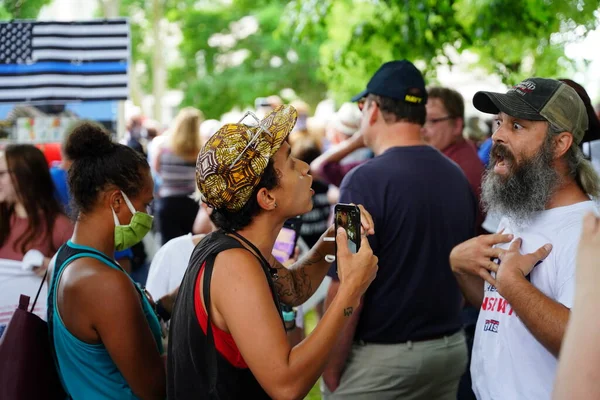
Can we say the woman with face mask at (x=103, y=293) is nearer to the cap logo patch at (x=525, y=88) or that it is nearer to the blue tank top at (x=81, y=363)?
the blue tank top at (x=81, y=363)

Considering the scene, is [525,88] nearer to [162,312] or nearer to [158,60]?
[162,312]

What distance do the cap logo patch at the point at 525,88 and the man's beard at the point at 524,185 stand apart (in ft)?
0.67

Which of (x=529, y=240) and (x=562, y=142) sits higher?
(x=562, y=142)

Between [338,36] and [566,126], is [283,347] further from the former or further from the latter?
[338,36]

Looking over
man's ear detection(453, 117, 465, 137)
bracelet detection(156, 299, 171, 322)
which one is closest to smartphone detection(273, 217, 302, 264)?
bracelet detection(156, 299, 171, 322)

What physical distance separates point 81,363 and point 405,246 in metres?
1.70

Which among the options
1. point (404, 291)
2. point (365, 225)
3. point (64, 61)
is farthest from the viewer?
point (64, 61)

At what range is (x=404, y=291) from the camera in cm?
388

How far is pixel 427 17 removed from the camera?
5.86m

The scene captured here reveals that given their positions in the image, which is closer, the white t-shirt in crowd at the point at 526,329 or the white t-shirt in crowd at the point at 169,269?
the white t-shirt in crowd at the point at 526,329

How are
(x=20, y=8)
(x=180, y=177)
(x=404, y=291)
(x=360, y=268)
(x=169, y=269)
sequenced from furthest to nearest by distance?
(x=180, y=177), (x=20, y=8), (x=169, y=269), (x=404, y=291), (x=360, y=268)

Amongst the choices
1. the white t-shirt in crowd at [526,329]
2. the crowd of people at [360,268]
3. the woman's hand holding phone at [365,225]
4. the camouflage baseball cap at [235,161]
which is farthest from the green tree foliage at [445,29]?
the camouflage baseball cap at [235,161]

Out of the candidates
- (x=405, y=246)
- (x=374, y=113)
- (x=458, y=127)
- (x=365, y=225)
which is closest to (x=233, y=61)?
(x=458, y=127)

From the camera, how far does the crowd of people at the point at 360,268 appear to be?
96.2 inches
